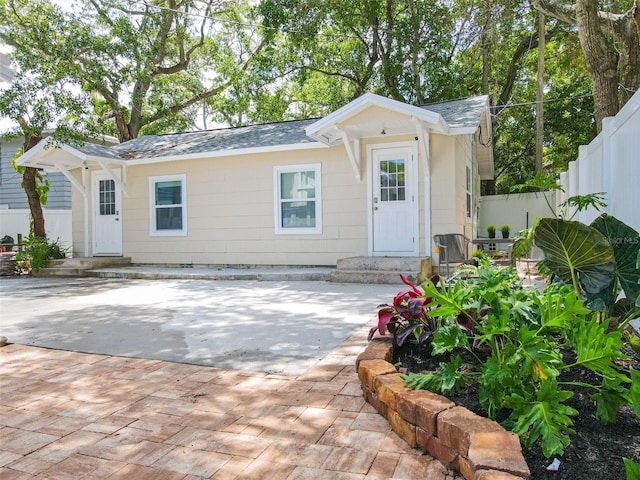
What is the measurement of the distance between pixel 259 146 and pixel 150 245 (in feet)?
12.2

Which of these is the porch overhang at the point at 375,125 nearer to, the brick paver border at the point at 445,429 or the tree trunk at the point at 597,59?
the tree trunk at the point at 597,59

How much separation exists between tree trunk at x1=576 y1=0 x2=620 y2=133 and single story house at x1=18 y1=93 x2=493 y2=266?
6.37 ft

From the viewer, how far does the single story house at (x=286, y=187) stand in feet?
26.5

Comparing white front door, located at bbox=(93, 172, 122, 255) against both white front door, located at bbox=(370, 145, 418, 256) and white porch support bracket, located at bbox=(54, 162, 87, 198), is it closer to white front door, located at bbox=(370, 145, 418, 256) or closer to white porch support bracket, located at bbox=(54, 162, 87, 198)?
white porch support bracket, located at bbox=(54, 162, 87, 198)

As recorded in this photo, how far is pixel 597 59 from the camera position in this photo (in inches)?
311

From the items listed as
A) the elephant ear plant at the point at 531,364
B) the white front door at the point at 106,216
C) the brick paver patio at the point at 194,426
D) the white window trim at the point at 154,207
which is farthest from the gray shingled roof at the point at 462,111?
the white front door at the point at 106,216

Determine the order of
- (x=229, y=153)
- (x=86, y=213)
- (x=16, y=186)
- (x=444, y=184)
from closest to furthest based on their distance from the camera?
1. (x=444, y=184)
2. (x=229, y=153)
3. (x=86, y=213)
4. (x=16, y=186)

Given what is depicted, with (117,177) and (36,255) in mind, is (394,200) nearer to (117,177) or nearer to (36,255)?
(117,177)

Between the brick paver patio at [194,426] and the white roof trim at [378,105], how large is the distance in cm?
508

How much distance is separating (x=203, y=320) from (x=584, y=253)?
354 cm

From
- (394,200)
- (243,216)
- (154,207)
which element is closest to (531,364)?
(394,200)

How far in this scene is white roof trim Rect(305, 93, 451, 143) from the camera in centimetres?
719

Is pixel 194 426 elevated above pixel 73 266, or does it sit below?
below

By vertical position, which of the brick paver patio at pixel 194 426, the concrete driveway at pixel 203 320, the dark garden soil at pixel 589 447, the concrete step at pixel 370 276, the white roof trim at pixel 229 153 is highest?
the white roof trim at pixel 229 153
